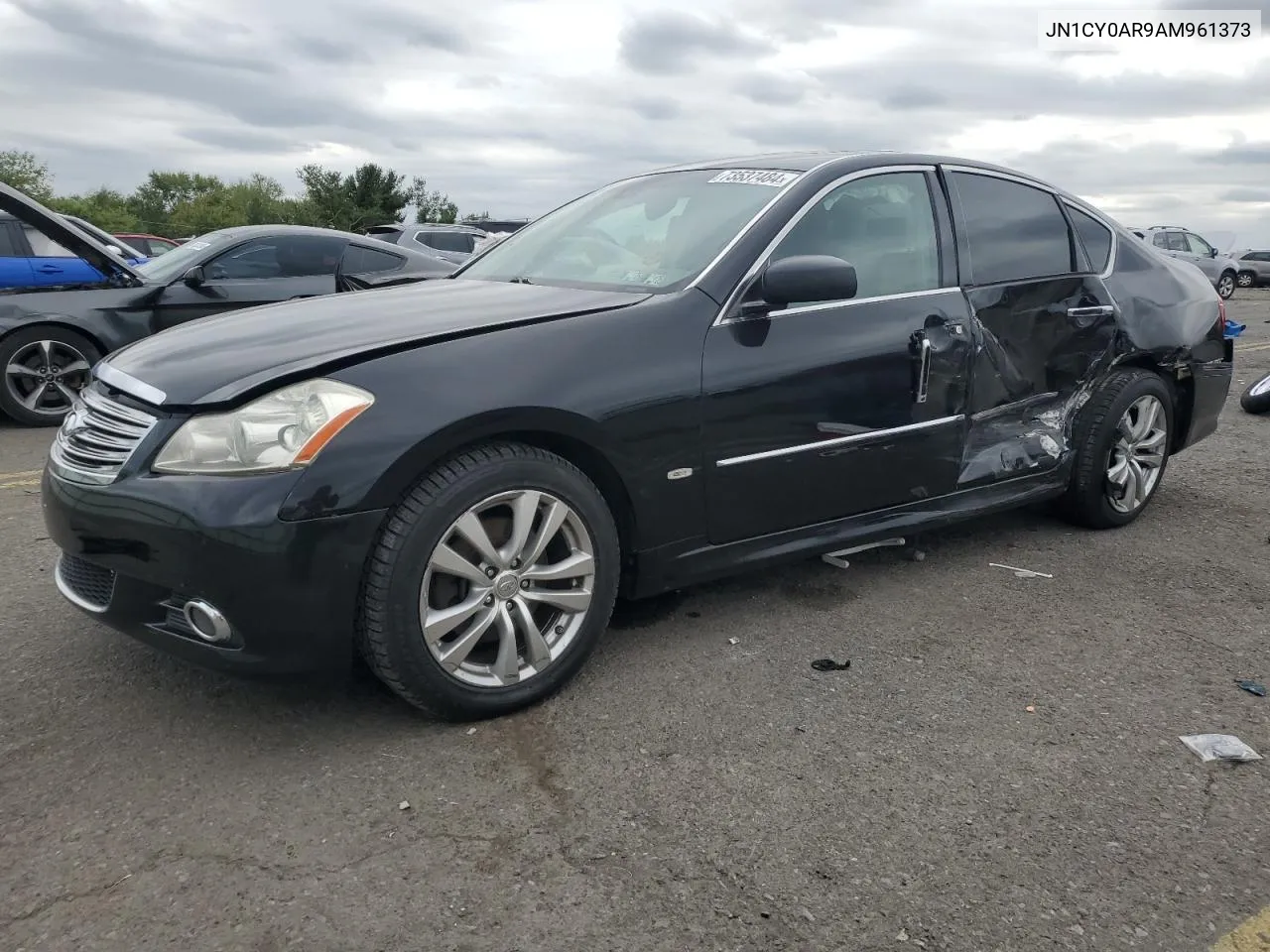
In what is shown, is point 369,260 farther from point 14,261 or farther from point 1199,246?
point 1199,246

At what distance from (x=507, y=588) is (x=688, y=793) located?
0.72 metres

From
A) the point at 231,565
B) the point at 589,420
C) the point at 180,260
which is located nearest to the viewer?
the point at 231,565

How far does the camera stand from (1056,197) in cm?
443

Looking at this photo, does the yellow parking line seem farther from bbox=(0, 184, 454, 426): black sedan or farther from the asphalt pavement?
bbox=(0, 184, 454, 426): black sedan

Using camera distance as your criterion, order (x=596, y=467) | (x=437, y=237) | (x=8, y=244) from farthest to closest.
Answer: (x=437, y=237), (x=8, y=244), (x=596, y=467)

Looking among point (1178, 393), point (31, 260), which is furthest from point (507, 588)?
point (31, 260)

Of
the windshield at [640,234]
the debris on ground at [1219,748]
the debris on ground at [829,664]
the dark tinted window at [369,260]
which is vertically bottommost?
the debris on ground at [1219,748]

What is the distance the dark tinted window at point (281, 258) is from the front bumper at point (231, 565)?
5.56 meters

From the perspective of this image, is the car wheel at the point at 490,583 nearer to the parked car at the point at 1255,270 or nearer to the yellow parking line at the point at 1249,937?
the yellow parking line at the point at 1249,937

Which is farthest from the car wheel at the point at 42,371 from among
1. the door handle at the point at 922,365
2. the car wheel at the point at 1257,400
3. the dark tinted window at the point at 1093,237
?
the car wheel at the point at 1257,400

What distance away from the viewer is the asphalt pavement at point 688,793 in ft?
6.68

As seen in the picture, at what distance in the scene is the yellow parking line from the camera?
1987 millimetres

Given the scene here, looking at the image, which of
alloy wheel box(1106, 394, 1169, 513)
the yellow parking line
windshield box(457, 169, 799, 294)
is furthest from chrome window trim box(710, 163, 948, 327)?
the yellow parking line

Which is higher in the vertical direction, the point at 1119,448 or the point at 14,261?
the point at 14,261
